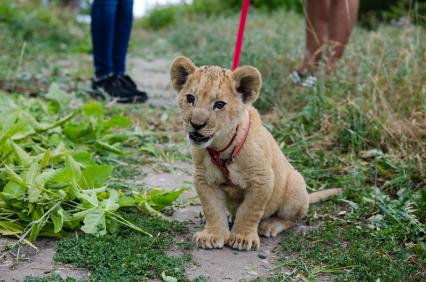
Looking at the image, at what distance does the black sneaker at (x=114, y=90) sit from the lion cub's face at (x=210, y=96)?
306cm

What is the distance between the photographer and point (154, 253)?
295 cm

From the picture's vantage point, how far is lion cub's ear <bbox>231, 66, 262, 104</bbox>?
310cm

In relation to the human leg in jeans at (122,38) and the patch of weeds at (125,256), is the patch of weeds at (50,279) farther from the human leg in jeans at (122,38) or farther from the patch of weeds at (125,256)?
the human leg in jeans at (122,38)

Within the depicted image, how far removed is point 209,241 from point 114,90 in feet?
11.1

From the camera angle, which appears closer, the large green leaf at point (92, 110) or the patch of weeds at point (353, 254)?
the patch of weeds at point (353, 254)

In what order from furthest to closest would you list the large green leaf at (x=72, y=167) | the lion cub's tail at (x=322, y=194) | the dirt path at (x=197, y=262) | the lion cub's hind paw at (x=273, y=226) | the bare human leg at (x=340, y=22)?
the bare human leg at (x=340, y=22)
the lion cub's tail at (x=322, y=194)
the lion cub's hind paw at (x=273, y=226)
the large green leaf at (x=72, y=167)
the dirt path at (x=197, y=262)

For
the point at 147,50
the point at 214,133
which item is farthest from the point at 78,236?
the point at 147,50

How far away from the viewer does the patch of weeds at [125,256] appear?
2.74m

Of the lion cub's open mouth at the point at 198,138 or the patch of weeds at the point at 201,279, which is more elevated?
the lion cub's open mouth at the point at 198,138

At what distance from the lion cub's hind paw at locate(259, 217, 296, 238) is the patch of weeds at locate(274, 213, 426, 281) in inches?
2.6

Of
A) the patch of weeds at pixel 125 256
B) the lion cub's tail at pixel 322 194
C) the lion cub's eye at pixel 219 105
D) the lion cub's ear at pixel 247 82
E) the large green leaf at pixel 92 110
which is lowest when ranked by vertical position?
the patch of weeds at pixel 125 256

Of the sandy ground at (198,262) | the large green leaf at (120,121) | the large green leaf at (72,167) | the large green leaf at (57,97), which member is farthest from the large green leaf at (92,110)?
the large green leaf at (72,167)

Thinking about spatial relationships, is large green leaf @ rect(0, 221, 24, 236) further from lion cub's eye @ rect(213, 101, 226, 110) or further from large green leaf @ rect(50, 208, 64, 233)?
lion cub's eye @ rect(213, 101, 226, 110)

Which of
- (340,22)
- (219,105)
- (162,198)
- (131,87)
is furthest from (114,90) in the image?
(219,105)
